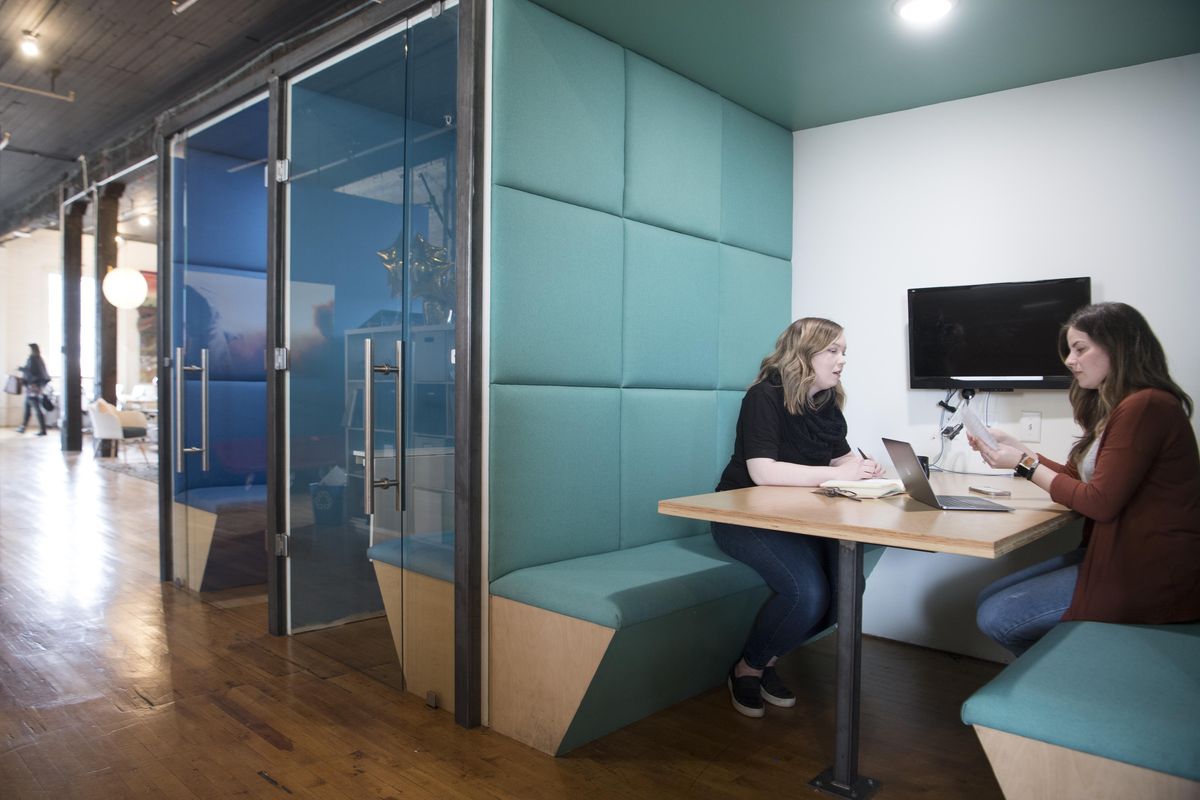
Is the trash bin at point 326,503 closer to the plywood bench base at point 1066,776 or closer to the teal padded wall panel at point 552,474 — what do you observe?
the teal padded wall panel at point 552,474

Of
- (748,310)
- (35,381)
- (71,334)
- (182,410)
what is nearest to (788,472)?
(748,310)

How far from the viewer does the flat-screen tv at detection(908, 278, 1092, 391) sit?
11.7ft

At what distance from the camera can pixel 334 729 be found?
2.80 meters

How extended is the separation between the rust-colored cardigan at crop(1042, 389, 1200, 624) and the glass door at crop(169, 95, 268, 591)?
3.72 meters

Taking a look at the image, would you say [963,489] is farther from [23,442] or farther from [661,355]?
[23,442]

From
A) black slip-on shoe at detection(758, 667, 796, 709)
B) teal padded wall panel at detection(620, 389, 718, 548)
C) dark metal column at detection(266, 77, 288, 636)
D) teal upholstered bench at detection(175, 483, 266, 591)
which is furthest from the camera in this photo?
teal upholstered bench at detection(175, 483, 266, 591)

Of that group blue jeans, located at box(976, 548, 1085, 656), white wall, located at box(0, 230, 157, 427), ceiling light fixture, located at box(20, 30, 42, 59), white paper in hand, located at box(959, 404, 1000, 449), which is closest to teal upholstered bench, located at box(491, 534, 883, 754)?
blue jeans, located at box(976, 548, 1085, 656)

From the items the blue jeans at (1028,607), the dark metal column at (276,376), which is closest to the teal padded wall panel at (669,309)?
the blue jeans at (1028,607)

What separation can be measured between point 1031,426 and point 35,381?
15551 millimetres

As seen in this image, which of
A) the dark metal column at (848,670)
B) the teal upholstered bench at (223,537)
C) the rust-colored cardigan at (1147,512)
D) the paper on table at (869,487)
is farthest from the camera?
the teal upholstered bench at (223,537)

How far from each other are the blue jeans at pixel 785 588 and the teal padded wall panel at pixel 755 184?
157 cm

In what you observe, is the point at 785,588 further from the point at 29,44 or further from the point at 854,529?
the point at 29,44

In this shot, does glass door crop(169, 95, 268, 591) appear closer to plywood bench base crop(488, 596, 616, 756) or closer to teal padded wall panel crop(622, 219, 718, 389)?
plywood bench base crop(488, 596, 616, 756)

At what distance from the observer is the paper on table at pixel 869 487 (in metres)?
2.67
